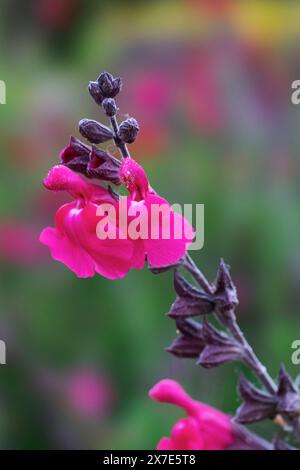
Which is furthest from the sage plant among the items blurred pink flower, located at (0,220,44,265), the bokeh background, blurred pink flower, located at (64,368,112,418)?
blurred pink flower, located at (0,220,44,265)

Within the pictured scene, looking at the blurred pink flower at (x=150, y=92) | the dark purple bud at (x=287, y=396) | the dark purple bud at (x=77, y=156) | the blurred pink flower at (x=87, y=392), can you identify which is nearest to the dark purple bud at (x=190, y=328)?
the dark purple bud at (x=287, y=396)

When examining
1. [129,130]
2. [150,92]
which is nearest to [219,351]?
[129,130]

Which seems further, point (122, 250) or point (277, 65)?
point (277, 65)

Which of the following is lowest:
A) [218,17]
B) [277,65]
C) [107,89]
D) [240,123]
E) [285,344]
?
[285,344]

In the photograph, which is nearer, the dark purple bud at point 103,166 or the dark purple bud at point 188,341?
the dark purple bud at point 103,166

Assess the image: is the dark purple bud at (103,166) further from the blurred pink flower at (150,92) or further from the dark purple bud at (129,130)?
the blurred pink flower at (150,92)

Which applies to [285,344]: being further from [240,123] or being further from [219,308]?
[219,308]

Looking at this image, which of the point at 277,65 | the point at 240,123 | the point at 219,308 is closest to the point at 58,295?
the point at 240,123
